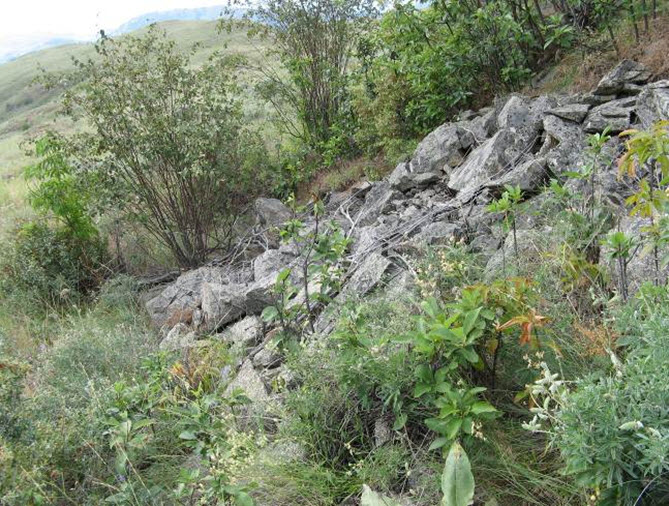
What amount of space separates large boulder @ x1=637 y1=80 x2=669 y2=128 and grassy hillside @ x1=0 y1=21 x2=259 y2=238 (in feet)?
17.1

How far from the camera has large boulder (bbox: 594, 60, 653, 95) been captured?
523 cm

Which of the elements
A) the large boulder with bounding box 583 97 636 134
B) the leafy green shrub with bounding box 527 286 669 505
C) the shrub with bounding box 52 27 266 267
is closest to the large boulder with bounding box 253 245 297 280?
the shrub with bounding box 52 27 266 267

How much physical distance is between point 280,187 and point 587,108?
4364mm

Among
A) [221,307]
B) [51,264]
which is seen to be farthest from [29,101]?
[221,307]

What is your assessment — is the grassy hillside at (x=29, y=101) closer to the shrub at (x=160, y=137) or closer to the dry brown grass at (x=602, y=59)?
the shrub at (x=160, y=137)

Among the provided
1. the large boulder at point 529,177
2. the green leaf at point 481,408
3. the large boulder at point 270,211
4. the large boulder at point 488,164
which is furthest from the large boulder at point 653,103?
the large boulder at point 270,211

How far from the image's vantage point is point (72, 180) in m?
6.98

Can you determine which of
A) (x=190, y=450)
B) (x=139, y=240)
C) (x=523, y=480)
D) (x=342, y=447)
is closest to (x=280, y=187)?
(x=139, y=240)

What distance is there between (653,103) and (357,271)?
8.82ft

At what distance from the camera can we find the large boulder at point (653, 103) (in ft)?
14.3

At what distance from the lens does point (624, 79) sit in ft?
17.3

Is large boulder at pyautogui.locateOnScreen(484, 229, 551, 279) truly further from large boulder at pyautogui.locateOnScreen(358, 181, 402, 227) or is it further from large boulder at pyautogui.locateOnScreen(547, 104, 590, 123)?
large boulder at pyautogui.locateOnScreen(358, 181, 402, 227)

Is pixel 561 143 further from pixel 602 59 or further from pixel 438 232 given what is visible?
pixel 602 59

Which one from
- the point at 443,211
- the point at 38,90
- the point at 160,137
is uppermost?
the point at 38,90
